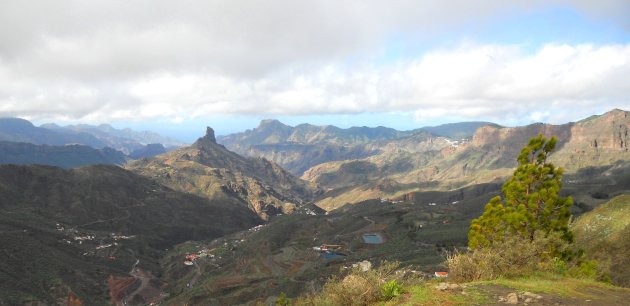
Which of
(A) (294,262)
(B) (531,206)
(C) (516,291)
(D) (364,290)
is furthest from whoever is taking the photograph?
(A) (294,262)

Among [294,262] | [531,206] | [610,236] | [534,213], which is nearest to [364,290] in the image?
[531,206]

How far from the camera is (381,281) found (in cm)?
2358

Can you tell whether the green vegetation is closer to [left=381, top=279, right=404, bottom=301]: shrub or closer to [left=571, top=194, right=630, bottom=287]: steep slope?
[left=571, top=194, right=630, bottom=287]: steep slope

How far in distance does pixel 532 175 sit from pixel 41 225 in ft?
694

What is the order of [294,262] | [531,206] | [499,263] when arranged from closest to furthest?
1. [499,263]
2. [531,206]
3. [294,262]

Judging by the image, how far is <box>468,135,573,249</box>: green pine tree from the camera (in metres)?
41.1

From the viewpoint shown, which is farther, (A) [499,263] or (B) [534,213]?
(B) [534,213]

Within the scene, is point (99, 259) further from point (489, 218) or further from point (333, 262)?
point (489, 218)

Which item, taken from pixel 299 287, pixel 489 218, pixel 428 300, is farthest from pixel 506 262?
pixel 299 287

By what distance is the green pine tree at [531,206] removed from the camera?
135 feet

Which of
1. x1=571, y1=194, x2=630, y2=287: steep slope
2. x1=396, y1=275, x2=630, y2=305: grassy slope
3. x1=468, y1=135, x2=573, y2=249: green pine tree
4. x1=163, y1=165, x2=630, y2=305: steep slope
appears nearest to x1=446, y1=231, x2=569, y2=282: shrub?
x1=396, y1=275, x2=630, y2=305: grassy slope

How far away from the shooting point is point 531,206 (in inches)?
1641

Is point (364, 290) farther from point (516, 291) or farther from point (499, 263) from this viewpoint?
point (499, 263)

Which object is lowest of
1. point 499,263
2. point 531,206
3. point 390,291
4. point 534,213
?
point 390,291
